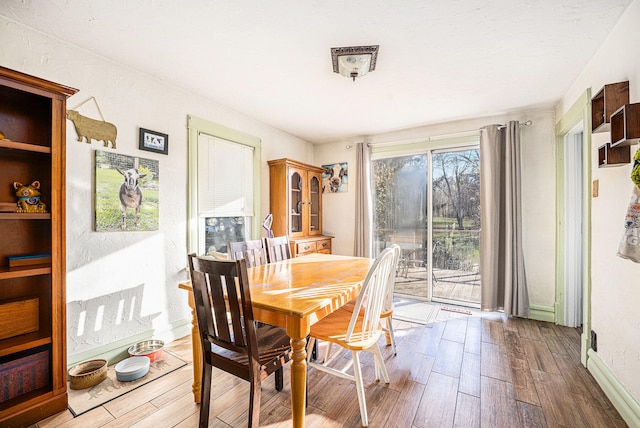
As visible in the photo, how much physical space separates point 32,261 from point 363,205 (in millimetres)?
3383

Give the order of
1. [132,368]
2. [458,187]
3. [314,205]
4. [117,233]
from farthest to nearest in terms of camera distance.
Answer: [314,205] → [458,187] → [117,233] → [132,368]

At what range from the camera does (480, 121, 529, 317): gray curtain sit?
3.12 m

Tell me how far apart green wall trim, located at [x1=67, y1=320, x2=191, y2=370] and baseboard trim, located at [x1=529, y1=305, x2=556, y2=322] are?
3.68 m

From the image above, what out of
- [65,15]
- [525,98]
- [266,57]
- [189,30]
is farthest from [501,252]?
[65,15]

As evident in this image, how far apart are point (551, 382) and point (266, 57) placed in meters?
3.09

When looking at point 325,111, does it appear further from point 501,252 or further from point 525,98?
point 501,252

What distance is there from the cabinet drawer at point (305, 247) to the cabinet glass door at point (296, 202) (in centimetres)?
23

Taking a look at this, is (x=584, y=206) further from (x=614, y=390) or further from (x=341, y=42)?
(x=341, y=42)

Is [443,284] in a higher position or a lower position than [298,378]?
lower

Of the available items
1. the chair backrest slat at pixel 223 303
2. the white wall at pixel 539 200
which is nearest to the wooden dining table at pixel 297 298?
the chair backrest slat at pixel 223 303

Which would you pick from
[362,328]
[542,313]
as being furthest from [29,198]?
[542,313]

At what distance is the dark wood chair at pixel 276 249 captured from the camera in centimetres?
258

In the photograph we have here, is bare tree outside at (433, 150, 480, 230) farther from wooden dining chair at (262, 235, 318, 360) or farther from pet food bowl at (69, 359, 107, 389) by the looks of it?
pet food bowl at (69, 359, 107, 389)

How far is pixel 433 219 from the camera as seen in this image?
3781 mm
